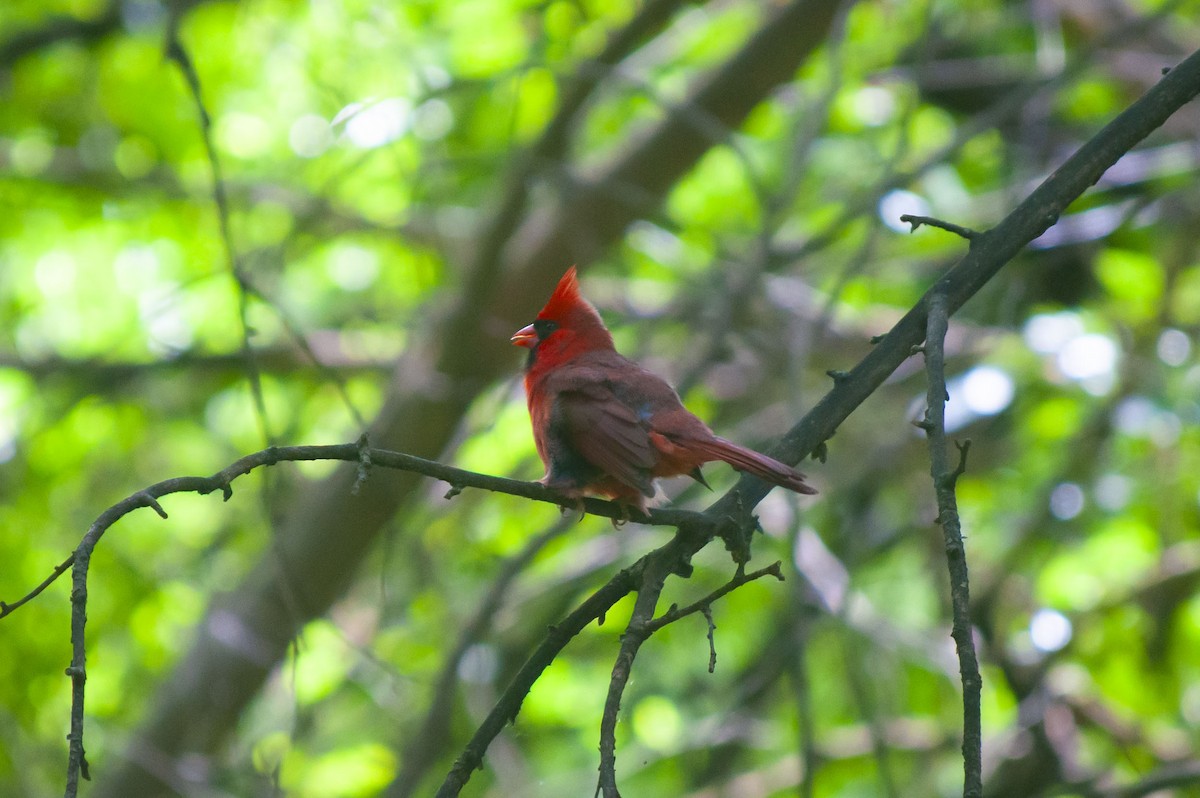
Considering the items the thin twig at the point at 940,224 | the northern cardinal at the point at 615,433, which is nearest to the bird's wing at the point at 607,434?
the northern cardinal at the point at 615,433

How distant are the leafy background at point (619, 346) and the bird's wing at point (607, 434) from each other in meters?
1.51

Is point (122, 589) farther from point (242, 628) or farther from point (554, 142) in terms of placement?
point (554, 142)

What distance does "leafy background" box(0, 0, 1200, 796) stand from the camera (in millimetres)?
5301

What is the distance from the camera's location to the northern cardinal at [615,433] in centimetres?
274

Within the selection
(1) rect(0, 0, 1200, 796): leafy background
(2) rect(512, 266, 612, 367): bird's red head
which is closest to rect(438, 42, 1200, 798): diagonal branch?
(2) rect(512, 266, 612, 367): bird's red head

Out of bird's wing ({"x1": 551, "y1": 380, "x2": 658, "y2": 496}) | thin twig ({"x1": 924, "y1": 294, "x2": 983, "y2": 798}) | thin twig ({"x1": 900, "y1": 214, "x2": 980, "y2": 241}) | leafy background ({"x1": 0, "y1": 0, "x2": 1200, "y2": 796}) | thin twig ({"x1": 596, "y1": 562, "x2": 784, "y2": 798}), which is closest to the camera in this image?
thin twig ({"x1": 924, "y1": 294, "x2": 983, "y2": 798})

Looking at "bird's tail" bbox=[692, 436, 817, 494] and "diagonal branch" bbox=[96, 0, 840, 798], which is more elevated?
"diagonal branch" bbox=[96, 0, 840, 798]

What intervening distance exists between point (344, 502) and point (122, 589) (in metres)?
1.62

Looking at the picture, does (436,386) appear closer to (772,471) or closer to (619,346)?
(619,346)

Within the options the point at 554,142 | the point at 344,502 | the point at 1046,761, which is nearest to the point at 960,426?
the point at 1046,761

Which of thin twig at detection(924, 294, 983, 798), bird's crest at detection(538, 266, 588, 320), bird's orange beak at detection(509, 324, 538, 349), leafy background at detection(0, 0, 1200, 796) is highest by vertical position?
leafy background at detection(0, 0, 1200, 796)

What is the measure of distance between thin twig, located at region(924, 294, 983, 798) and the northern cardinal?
57cm

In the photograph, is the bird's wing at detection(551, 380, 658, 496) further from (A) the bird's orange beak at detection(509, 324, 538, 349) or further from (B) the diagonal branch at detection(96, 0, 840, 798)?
(B) the diagonal branch at detection(96, 0, 840, 798)

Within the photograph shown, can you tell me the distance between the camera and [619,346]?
687 centimetres
